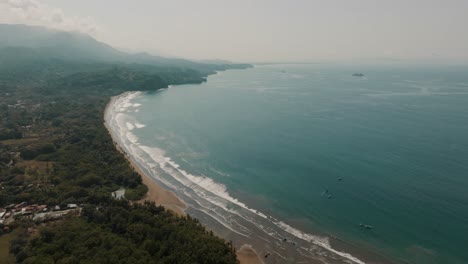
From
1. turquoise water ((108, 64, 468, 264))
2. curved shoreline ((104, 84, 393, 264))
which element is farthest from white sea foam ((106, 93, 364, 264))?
turquoise water ((108, 64, 468, 264))

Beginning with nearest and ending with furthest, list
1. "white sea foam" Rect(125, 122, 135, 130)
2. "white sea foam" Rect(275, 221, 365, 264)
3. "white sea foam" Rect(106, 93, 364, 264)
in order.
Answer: "white sea foam" Rect(275, 221, 365, 264)
"white sea foam" Rect(106, 93, 364, 264)
"white sea foam" Rect(125, 122, 135, 130)

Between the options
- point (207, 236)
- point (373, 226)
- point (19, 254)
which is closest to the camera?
point (19, 254)

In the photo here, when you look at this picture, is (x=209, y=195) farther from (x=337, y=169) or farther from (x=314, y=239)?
(x=337, y=169)

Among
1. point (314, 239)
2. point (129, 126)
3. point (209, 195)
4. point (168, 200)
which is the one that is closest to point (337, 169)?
point (314, 239)

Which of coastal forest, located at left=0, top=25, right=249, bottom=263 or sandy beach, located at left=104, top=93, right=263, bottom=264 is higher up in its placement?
coastal forest, located at left=0, top=25, right=249, bottom=263

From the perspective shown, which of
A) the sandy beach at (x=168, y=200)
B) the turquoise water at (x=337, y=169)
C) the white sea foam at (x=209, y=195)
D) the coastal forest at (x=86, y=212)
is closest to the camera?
the coastal forest at (x=86, y=212)

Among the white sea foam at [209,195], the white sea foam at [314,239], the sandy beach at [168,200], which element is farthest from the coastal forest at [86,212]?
the white sea foam at [314,239]

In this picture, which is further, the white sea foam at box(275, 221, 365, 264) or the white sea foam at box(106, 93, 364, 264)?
the white sea foam at box(106, 93, 364, 264)

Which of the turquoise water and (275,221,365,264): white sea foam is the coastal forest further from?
(275,221,365,264): white sea foam

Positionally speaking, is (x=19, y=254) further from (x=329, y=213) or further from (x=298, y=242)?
(x=329, y=213)

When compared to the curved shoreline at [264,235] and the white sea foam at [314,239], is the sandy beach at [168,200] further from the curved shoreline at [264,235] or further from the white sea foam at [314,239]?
the white sea foam at [314,239]

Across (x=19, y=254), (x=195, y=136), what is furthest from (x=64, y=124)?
(x=19, y=254)
